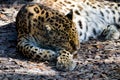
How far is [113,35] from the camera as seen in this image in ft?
28.4

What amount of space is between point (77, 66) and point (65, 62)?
23 cm

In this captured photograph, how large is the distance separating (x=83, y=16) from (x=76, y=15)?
0.63 feet

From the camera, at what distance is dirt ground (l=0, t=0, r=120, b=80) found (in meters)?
6.34

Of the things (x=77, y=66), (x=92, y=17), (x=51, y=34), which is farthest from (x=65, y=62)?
(x=92, y=17)

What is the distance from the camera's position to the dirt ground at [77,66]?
6340 mm

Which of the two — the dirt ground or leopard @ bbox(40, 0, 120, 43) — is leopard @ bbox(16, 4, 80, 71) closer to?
the dirt ground

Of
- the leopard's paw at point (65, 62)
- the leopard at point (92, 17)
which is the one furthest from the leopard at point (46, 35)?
the leopard at point (92, 17)

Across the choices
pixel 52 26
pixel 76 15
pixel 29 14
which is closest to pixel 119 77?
pixel 52 26

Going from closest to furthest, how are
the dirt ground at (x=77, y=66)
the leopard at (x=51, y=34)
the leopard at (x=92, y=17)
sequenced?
the dirt ground at (x=77, y=66) < the leopard at (x=51, y=34) < the leopard at (x=92, y=17)

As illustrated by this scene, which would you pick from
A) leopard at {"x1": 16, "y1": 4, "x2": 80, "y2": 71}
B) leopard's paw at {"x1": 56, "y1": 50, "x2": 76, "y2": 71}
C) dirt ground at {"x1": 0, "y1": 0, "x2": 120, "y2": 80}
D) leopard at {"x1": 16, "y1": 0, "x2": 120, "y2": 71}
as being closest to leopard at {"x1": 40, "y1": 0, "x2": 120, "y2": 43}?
leopard at {"x1": 16, "y1": 0, "x2": 120, "y2": 71}

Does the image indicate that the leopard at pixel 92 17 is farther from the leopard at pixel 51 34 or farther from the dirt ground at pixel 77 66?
the dirt ground at pixel 77 66

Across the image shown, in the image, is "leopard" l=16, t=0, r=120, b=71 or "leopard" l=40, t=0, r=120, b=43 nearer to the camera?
"leopard" l=16, t=0, r=120, b=71

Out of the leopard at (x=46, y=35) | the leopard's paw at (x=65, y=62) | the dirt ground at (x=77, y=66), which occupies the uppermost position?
the leopard at (x=46, y=35)

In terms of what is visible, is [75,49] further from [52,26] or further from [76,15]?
[76,15]
